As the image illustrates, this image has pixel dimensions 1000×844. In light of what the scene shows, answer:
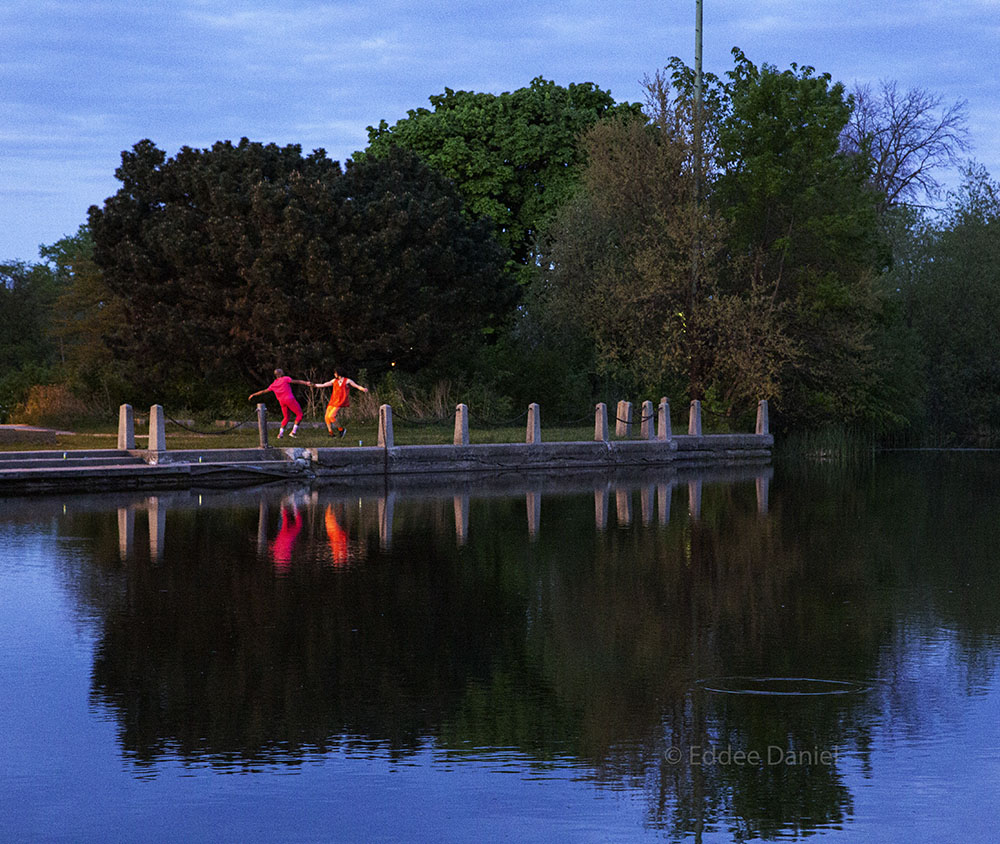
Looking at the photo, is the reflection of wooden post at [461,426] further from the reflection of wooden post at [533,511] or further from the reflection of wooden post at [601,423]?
the reflection of wooden post at [533,511]

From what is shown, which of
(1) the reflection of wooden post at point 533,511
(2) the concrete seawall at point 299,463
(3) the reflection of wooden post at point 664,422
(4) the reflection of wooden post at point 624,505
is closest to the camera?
(1) the reflection of wooden post at point 533,511

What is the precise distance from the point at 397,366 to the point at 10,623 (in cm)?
2884

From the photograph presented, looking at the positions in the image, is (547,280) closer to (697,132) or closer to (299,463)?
(697,132)

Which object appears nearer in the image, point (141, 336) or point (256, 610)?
point (256, 610)

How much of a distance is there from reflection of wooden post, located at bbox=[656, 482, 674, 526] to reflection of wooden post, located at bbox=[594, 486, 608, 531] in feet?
2.81

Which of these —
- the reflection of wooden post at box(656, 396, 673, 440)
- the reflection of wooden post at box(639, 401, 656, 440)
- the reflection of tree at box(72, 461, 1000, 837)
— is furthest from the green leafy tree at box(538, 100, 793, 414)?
the reflection of tree at box(72, 461, 1000, 837)

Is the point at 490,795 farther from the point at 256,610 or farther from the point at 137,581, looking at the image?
the point at 137,581

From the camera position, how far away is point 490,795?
20.9 feet

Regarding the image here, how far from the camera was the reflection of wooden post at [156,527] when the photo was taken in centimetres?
1531

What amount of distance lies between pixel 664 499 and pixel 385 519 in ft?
20.3

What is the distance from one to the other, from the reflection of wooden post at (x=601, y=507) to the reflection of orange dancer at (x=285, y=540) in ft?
13.6

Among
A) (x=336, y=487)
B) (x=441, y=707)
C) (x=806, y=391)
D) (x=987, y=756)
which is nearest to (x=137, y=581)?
(x=441, y=707)

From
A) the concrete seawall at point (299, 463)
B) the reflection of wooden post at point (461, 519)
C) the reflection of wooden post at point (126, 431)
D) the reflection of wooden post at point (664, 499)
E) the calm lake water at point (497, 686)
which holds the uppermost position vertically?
the reflection of wooden post at point (126, 431)

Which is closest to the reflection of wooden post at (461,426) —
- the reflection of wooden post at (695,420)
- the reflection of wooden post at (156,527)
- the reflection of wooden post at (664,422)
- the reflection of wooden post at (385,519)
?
the reflection of wooden post at (385,519)
